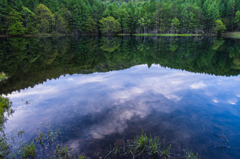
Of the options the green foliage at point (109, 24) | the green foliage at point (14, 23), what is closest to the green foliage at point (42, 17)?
the green foliage at point (14, 23)

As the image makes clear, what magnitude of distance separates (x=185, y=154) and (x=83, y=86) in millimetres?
9510

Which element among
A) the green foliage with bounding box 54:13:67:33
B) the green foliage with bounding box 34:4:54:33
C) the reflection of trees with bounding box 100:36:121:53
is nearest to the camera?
the reflection of trees with bounding box 100:36:121:53

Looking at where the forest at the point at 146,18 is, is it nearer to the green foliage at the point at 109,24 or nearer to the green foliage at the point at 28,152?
the green foliage at the point at 109,24

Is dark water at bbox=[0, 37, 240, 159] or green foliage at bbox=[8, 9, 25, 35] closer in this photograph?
dark water at bbox=[0, 37, 240, 159]

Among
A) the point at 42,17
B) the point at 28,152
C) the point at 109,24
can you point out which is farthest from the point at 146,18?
the point at 28,152

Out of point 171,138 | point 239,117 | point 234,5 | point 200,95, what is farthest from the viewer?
point 234,5

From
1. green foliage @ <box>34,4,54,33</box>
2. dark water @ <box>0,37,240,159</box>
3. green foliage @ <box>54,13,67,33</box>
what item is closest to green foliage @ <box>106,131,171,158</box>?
dark water @ <box>0,37,240,159</box>

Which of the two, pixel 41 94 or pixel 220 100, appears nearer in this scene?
pixel 220 100

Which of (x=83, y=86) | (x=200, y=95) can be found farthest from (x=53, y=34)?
(x=200, y=95)

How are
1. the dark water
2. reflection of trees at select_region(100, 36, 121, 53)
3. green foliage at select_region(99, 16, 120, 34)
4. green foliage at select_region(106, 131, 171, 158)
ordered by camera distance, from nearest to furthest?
green foliage at select_region(106, 131, 171, 158)
the dark water
reflection of trees at select_region(100, 36, 121, 53)
green foliage at select_region(99, 16, 120, 34)

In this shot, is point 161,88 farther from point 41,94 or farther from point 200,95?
point 41,94

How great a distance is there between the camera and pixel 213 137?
6480mm

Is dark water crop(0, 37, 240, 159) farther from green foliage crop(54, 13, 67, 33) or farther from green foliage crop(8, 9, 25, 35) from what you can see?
green foliage crop(54, 13, 67, 33)

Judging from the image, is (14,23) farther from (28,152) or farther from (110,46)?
(28,152)
